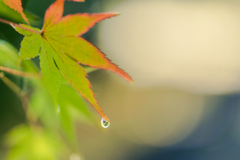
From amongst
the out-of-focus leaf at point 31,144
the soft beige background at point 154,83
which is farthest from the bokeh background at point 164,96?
the out-of-focus leaf at point 31,144

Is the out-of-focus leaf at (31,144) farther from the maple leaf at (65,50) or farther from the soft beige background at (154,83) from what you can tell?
the soft beige background at (154,83)

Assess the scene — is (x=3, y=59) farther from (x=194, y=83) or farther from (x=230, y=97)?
(x=230, y=97)

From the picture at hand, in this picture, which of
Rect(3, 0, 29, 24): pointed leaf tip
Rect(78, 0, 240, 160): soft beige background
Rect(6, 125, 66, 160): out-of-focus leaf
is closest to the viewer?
Rect(3, 0, 29, 24): pointed leaf tip

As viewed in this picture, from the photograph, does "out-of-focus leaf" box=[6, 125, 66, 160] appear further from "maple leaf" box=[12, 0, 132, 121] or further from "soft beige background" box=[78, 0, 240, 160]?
"soft beige background" box=[78, 0, 240, 160]

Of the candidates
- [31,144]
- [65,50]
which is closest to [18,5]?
[65,50]

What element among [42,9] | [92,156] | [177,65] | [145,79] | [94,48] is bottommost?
[92,156]

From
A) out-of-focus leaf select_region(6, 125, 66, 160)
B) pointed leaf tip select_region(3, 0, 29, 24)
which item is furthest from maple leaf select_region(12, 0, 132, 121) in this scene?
out-of-focus leaf select_region(6, 125, 66, 160)

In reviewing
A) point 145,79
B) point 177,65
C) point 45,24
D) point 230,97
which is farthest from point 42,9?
point 230,97

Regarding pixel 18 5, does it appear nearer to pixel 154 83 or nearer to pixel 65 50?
pixel 65 50
